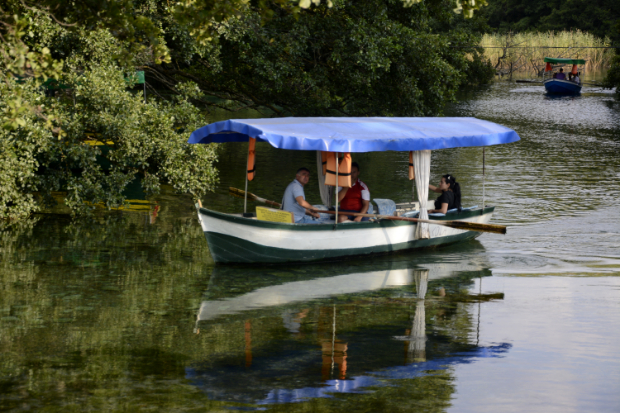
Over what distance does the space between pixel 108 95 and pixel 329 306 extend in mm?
7234

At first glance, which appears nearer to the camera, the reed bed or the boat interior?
the boat interior

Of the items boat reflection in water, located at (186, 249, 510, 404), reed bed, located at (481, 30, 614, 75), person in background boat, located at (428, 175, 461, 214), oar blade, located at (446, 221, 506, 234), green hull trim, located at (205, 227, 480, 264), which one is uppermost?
reed bed, located at (481, 30, 614, 75)

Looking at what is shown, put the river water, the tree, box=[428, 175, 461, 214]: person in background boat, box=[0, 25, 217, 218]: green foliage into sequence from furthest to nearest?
box=[0, 25, 217, 218]: green foliage
box=[428, 175, 461, 214]: person in background boat
the tree
the river water

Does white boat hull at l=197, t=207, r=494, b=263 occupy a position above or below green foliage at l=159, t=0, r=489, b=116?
below

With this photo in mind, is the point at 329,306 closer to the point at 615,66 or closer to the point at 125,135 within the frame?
the point at 125,135

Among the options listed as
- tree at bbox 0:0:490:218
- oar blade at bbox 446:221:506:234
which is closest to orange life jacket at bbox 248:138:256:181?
tree at bbox 0:0:490:218

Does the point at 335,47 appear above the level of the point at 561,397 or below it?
above

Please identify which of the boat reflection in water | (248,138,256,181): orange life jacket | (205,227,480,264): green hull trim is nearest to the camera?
the boat reflection in water

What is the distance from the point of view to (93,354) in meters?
8.04

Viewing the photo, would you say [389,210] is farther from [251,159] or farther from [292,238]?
[251,159]

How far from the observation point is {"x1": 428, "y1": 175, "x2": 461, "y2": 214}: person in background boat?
45.1 feet

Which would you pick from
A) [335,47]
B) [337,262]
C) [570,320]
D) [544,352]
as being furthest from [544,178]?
[544,352]

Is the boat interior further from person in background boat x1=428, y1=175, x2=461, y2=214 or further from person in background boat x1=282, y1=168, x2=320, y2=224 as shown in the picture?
person in background boat x1=282, y1=168, x2=320, y2=224

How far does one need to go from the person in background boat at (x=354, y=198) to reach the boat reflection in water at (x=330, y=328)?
1028 millimetres
